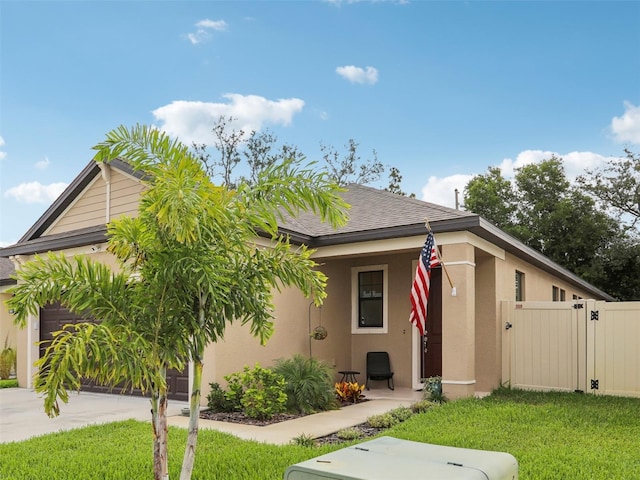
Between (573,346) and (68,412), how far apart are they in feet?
28.7

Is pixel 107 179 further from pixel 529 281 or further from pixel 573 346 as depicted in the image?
pixel 529 281

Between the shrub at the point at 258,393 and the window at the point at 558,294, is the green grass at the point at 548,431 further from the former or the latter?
the window at the point at 558,294

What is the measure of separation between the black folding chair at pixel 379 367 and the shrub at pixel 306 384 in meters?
2.18

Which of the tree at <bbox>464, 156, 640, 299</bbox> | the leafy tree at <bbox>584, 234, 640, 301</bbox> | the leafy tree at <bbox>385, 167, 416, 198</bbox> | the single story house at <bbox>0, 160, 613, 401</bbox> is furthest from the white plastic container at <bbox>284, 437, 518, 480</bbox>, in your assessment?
the leafy tree at <bbox>385, 167, 416, 198</bbox>

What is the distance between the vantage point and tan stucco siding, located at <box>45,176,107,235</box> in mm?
12312

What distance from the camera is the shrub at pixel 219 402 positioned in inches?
367

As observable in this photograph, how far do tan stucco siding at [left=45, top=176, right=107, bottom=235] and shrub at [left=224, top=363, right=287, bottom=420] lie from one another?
4.99 metres

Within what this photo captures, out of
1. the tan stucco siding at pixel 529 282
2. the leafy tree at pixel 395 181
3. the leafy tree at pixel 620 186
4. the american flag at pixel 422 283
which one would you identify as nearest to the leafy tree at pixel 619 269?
the leafy tree at pixel 620 186

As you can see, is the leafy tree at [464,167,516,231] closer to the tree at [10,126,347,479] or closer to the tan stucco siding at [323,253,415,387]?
the tan stucco siding at [323,253,415,387]

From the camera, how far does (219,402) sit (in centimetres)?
936

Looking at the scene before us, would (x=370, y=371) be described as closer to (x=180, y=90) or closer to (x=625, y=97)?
(x=180, y=90)

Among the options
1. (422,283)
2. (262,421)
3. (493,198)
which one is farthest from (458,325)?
(493,198)

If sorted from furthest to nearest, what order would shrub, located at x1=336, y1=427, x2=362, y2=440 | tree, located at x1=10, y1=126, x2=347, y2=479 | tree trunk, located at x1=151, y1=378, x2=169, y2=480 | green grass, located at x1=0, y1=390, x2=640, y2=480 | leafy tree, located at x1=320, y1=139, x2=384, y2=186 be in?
leafy tree, located at x1=320, y1=139, x2=384, y2=186
shrub, located at x1=336, y1=427, x2=362, y2=440
green grass, located at x1=0, y1=390, x2=640, y2=480
tree trunk, located at x1=151, y1=378, x2=169, y2=480
tree, located at x1=10, y1=126, x2=347, y2=479

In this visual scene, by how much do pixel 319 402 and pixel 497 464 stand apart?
6605mm
